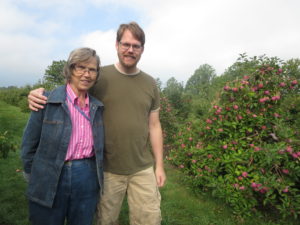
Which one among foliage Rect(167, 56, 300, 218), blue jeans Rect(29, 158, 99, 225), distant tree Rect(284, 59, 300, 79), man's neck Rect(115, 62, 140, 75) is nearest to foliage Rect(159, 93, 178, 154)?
foliage Rect(167, 56, 300, 218)

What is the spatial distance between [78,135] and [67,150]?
5.2 inches

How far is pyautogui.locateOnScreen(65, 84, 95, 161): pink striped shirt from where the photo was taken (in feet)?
5.30

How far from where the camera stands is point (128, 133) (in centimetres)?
198

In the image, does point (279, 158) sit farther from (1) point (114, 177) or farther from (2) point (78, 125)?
(2) point (78, 125)

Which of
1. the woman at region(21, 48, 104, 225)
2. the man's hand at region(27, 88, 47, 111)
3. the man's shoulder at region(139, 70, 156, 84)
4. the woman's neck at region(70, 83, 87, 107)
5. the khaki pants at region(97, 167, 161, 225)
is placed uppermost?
the man's shoulder at region(139, 70, 156, 84)

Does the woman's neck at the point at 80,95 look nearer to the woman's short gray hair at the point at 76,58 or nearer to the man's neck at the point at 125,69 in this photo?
the woman's short gray hair at the point at 76,58

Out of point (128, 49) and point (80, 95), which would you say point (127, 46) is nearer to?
point (128, 49)

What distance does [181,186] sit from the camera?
4730 mm

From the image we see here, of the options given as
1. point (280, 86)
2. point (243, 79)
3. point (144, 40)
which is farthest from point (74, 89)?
point (280, 86)

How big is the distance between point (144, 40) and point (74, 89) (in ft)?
2.60

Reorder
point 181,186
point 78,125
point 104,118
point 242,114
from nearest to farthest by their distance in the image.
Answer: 1. point 78,125
2. point 104,118
3. point 242,114
4. point 181,186

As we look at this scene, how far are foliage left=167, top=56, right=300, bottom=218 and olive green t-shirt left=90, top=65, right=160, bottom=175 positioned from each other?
181 centimetres

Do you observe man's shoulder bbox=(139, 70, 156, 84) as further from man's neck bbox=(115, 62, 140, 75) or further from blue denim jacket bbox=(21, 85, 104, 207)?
blue denim jacket bbox=(21, 85, 104, 207)

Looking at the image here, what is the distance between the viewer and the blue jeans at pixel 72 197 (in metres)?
1.61
